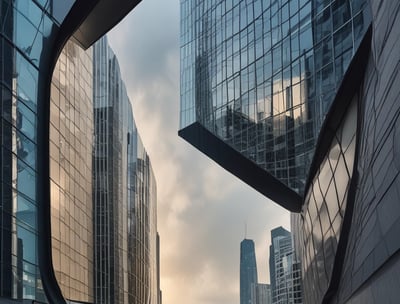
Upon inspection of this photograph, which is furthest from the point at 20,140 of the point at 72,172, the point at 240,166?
the point at 240,166

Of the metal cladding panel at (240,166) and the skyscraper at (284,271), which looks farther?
the skyscraper at (284,271)

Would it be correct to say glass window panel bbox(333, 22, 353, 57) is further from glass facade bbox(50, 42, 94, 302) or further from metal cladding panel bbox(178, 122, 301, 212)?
glass facade bbox(50, 42, 94, 302)

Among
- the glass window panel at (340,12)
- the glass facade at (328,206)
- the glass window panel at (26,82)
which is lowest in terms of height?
the glass facade at (328,206)

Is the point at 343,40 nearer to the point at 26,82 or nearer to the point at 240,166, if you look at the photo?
the point at 26,82

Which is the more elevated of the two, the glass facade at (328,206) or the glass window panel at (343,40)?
the glass window panel at (343,40)

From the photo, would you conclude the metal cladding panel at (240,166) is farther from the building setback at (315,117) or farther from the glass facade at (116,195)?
the glass facade at (116,195)

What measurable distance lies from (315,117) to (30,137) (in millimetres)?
13139

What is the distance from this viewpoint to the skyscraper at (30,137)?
75.3ft

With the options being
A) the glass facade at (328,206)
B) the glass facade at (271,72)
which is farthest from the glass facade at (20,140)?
the glass facade at (271,72)

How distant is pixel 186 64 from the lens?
57812 mm

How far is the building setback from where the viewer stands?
50.2 feet

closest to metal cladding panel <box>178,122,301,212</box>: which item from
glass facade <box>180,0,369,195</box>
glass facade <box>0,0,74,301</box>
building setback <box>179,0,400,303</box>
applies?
building setback <box>179,0,400,303</box>

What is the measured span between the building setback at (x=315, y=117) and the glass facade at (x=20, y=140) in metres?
12.0

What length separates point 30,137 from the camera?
25.9 metres
